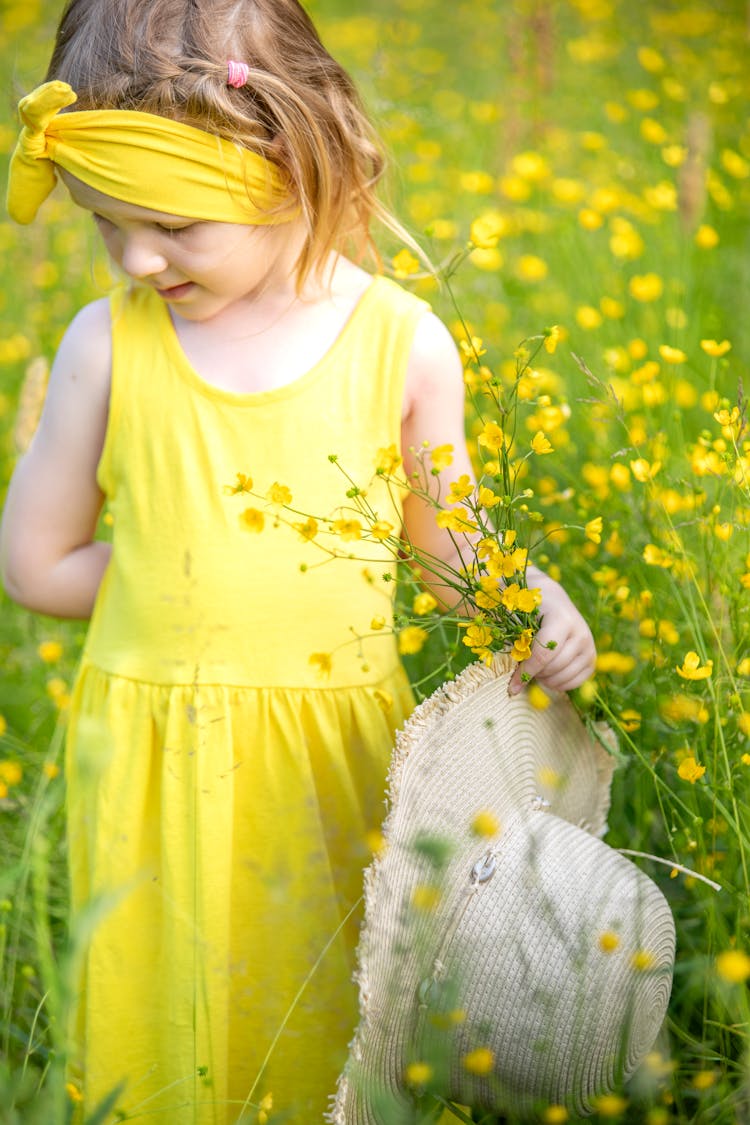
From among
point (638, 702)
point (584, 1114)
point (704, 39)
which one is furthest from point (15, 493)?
point (704, 39)

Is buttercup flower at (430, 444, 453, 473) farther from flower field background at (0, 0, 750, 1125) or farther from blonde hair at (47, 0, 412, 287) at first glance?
blonde hair at (47, 0, 412, 287)

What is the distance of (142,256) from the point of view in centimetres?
126

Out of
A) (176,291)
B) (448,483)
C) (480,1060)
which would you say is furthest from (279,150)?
(480,1060)

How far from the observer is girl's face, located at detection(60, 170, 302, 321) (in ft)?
4.14

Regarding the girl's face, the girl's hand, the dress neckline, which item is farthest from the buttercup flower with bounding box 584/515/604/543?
the girl's face

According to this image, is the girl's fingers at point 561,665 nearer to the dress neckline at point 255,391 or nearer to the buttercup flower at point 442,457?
the buttercup flower at point 442,457

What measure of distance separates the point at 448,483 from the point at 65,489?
1.58ft

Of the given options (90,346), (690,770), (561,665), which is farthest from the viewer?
(90,346)

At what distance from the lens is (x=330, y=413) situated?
138 centimetres

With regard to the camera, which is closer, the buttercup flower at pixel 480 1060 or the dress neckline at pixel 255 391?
the buttercup flower at pixel 480 1060

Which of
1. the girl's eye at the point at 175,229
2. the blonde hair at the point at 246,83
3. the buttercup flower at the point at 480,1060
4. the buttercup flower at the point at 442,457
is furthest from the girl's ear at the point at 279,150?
the buttercup flower at the point at 480,1060

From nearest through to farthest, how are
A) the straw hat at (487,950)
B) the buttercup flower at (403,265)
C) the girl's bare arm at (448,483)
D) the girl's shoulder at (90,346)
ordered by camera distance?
the straw hat at (487,950) → the girl's bare arm at (448,483) → the girl's shoulder at (90,346) → the buttercup flower at (403,265)

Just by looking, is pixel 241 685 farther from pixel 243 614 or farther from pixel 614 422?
pixel 614 422

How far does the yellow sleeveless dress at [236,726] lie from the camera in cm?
136
